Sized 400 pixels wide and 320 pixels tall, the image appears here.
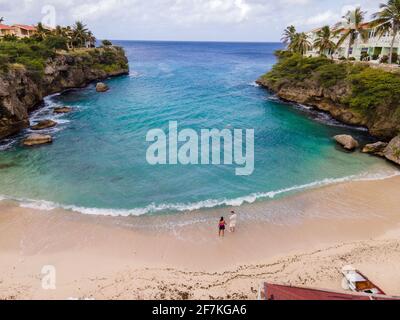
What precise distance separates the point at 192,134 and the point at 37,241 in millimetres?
24199

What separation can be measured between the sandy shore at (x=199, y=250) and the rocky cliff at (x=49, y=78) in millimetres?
20760

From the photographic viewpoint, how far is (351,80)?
1713 inches

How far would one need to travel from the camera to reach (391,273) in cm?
1705

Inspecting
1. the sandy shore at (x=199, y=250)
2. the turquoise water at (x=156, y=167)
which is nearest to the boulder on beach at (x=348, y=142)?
the turquoise water at (x=156, y=167)

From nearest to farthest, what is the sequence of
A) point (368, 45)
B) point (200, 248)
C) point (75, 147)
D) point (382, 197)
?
1. point (200, 248)
2. point (382, 197)
3. point (75, 147)
4. point (368, 45)

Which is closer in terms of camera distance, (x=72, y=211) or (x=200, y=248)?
(x=200, y=248)

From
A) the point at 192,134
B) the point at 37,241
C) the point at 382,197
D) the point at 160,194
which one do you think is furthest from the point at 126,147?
the point at 382,197

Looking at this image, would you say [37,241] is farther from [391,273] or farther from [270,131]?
[270,131]

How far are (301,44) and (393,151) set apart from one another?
47995 mm

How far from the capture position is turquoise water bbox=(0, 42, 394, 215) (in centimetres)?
2517

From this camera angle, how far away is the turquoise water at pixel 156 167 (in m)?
25.2

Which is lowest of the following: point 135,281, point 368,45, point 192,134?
point 135,281

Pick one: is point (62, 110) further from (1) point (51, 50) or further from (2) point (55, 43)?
(2) point (55, 43)

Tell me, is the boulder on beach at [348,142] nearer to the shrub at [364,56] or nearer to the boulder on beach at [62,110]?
the shrub at [364,56]
